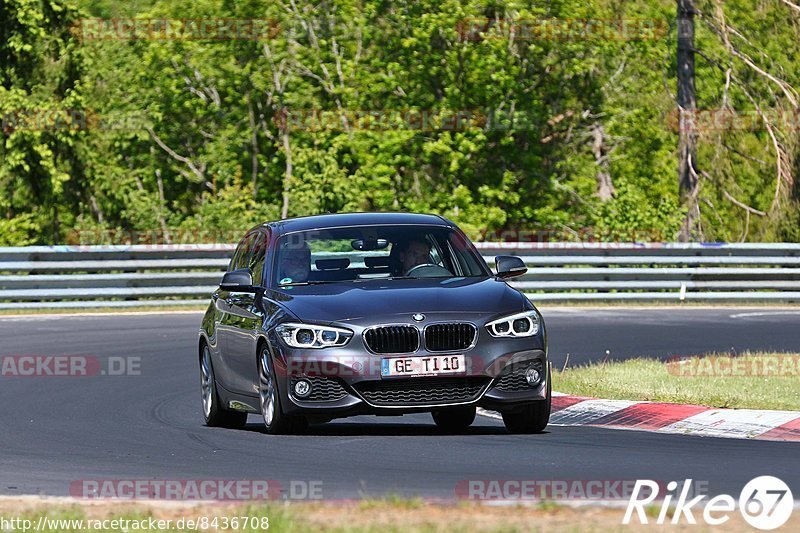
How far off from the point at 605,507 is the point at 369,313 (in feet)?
11.7

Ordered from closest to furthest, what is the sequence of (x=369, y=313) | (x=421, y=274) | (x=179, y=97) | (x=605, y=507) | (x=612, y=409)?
(x=605, y=507)
(x=369, y=313)
(x=421, y=274)
(x=612, y=409)
(x=179, y=97)

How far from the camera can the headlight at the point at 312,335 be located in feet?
35.5

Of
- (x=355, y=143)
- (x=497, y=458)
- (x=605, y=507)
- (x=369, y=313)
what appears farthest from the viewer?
(x=355, y=143)

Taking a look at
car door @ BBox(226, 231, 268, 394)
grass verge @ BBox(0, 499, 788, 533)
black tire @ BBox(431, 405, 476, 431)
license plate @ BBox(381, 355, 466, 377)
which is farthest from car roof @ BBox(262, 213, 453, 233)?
grass verge @ BBox(0, 499, 788, 533)

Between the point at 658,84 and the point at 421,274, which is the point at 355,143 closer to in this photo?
the point at 658,84

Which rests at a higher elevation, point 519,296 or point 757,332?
point 519,296

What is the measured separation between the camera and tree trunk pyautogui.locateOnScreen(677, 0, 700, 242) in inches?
1368

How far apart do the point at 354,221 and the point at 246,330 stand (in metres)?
1.22

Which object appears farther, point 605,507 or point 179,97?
point 179,97

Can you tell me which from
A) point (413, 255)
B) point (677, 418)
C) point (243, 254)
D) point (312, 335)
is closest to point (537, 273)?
point (243, 254)

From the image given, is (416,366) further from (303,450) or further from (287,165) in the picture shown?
(287,165)

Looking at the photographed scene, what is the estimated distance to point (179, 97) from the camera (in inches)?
1895

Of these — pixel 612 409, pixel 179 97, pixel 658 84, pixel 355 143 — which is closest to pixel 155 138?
pixel 179 97

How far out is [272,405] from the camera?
445 inches
